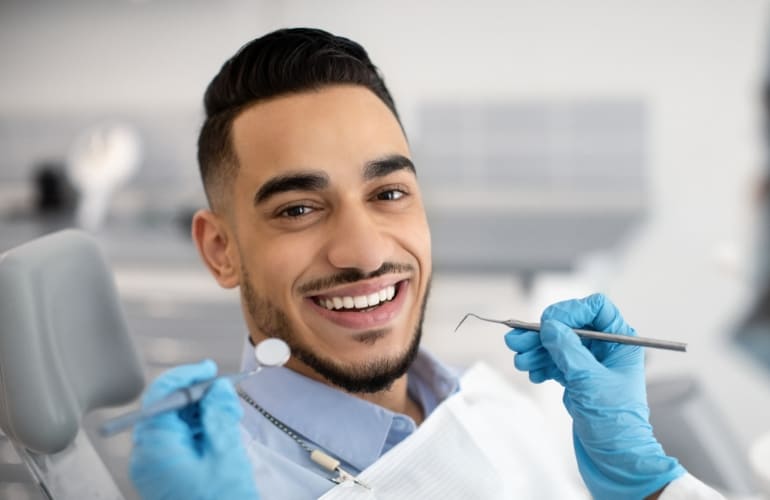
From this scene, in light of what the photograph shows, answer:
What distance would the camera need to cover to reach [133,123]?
13.3ft

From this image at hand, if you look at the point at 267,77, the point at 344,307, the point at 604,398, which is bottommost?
the point at 604,398

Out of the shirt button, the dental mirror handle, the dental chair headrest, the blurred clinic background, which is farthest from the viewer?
the blurred clinic background

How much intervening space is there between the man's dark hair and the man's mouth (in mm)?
219

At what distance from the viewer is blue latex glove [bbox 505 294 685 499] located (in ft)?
3.09

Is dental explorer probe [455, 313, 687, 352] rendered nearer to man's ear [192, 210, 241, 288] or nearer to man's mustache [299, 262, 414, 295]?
man's mustache [299, 262, 414, 295]

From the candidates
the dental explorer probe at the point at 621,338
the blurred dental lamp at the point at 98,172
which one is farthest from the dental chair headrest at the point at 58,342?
the blurred dental lamp at the point at 98,172

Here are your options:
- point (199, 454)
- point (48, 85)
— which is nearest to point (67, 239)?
point (199, 454)

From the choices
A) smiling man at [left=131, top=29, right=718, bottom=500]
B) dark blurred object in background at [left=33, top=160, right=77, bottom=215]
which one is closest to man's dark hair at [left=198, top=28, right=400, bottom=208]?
smiling man at [left=131, top=29, right=718, bottom=500]

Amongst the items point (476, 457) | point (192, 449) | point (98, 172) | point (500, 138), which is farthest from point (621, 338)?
point (98, 172)

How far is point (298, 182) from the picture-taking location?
3.26 ft

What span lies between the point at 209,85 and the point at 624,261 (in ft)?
9.19

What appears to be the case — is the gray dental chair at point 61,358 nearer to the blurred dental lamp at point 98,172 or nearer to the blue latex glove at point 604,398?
the blue latex glove at point 604,398

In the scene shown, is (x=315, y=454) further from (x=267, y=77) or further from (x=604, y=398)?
(x=267, y=77)

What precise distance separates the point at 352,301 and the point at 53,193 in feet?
10.2
